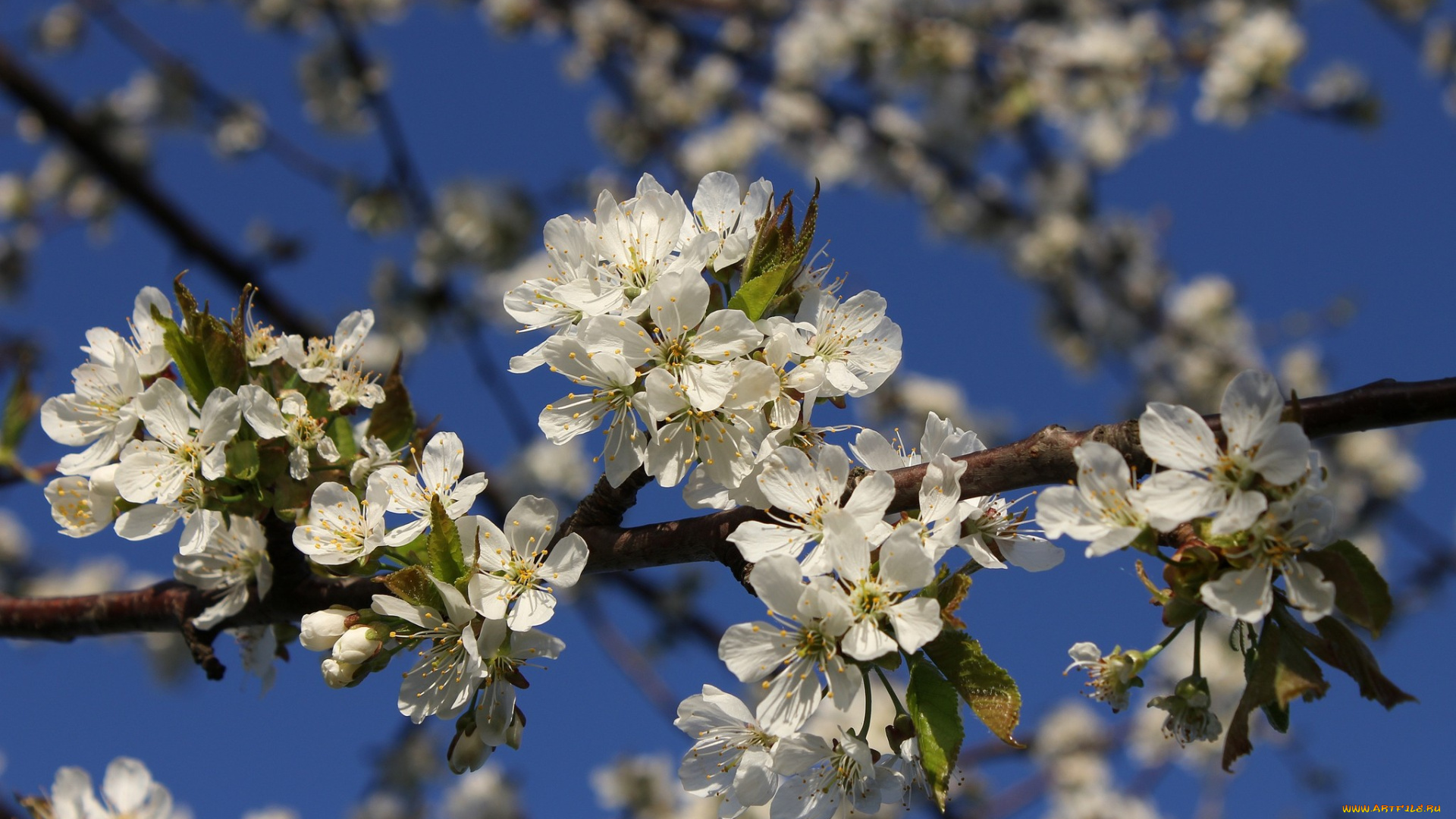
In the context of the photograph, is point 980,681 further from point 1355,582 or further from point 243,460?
point 243,460

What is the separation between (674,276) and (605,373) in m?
0.19

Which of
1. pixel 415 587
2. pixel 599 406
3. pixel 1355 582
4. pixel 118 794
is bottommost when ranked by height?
pixel 118 794

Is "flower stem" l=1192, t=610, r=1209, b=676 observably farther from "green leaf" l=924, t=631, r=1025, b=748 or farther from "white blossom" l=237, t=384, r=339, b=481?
"white blossom" l=237, t=384, r=339, b=481

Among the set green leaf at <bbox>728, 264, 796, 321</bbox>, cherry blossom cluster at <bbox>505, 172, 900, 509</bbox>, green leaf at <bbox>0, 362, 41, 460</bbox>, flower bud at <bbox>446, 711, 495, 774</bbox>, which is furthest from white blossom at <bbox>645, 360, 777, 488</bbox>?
green leaf at <bbox>0, 362, 41, 460</bbox>

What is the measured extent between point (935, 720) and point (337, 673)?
0.90 meters

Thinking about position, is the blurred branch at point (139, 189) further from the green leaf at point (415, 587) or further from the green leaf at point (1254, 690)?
the green leaf at point (1254, 690)

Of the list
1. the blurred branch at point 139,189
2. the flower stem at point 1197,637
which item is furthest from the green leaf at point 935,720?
the blurred branch at point 139,189

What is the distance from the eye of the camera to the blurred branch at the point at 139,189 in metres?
4.30

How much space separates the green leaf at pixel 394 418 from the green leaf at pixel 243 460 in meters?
0.22

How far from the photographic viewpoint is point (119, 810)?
7.52 ft

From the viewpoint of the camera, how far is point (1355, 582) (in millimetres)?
1276

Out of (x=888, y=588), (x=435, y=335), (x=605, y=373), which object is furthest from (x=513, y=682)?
(x=435, y=335)

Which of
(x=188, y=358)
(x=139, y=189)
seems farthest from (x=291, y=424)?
(x=139, y=189)

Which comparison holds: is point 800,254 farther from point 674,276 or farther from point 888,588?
point 888,588
